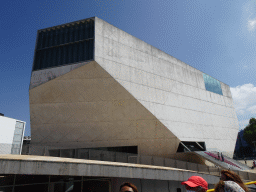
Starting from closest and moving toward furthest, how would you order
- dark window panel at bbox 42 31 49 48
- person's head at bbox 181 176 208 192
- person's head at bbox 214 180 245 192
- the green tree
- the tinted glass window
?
1. person's head at bbox 214 180 245 192
2. person's head at bbox 181 176 208 192
3. the tinted glass window
4. dark window panel at bbox 42 31 49 48
5. the green tree

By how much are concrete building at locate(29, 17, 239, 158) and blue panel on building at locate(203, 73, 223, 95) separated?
400 inches

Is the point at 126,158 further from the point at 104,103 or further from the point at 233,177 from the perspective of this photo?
the point at 233,177

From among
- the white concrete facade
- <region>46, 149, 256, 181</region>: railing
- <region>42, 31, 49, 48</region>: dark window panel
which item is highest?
<region>42, 31, 49, 48</region>: dark window panel

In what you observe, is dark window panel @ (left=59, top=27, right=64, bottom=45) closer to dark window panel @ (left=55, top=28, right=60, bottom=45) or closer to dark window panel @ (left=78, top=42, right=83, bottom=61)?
dark window panel @ (left=55, top=28, right=60, bottom=45)

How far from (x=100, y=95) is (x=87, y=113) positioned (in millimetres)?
2305

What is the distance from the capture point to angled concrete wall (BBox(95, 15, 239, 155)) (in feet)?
63.3

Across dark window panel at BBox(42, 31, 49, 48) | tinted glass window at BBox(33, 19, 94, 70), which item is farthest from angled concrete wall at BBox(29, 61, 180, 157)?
dark window panel at BBox(42, 31, 49, 48)

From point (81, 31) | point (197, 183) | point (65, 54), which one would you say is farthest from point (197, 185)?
point (81, 31)

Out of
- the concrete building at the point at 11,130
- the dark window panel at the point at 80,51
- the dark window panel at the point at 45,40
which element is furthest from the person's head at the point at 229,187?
the concrete building at the point at 11,130

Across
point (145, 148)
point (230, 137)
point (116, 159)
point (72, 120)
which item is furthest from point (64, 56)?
point (230, 137)

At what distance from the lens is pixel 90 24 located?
1941 cm

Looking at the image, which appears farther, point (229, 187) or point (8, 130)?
point (8, 130)

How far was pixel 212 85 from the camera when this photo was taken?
30.4 metres

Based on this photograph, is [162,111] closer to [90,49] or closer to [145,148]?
[145,148]
